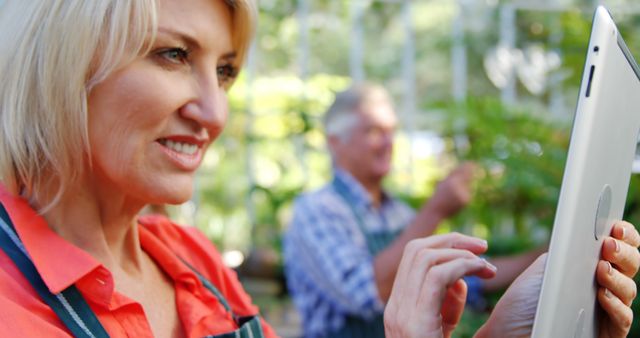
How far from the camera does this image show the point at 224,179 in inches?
158

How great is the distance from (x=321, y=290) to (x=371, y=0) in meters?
1.68

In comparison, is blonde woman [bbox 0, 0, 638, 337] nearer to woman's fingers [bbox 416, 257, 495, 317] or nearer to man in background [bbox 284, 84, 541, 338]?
woman's fingers [bbox 416, 257, 495, 317]

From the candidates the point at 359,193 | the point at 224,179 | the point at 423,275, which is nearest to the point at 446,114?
the point at 359,193

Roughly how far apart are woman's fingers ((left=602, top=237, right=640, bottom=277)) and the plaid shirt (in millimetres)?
1793

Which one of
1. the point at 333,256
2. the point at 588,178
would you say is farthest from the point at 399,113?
the point at 588,178

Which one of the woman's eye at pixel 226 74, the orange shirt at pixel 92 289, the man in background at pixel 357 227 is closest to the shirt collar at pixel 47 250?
the orange shirt at pixel 92 289

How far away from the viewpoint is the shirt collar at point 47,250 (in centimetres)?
116

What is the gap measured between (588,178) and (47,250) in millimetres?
760

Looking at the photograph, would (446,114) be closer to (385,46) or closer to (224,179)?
(385,46)

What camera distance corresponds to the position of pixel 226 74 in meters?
1.46

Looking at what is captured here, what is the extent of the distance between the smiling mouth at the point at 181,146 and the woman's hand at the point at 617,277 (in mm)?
639

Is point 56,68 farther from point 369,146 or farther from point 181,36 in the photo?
point 369,146

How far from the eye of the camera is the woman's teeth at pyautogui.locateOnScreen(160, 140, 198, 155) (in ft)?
4.20

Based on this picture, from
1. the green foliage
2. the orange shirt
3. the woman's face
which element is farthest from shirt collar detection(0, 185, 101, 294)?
the green foliage
